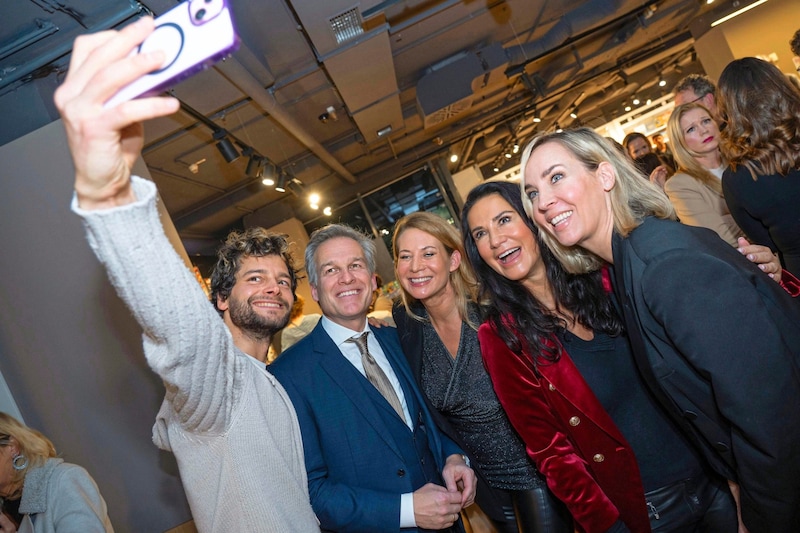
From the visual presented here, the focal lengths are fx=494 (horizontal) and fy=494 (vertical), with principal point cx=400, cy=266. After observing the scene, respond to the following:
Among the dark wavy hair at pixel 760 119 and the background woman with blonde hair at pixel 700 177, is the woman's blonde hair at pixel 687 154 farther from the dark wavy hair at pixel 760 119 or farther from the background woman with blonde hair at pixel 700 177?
the dark wavy hair at pixel 760 119

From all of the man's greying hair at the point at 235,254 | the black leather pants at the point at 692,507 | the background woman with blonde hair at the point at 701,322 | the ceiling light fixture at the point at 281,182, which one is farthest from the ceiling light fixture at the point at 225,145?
the black leather pants at the point at 692,507

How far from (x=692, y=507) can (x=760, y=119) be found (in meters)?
1.59

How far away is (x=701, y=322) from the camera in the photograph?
116 centimetres

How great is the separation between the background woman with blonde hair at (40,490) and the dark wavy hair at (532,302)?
Result: 6.66 ft

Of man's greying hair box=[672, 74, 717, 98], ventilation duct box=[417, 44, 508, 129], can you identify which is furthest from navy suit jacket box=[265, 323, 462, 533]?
ventilation duct box=[417, 44, 508, 129]

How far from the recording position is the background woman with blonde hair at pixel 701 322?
116cm

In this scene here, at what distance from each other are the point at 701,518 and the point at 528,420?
65 centimetres

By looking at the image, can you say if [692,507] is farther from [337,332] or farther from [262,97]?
[262,97]

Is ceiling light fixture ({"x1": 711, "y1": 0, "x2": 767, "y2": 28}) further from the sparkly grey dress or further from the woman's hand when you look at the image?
the sparkly grey dress

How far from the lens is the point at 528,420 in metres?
1.86

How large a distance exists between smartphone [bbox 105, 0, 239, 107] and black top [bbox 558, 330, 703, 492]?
155cm

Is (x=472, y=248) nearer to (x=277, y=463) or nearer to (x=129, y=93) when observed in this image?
(x=277, y=463)

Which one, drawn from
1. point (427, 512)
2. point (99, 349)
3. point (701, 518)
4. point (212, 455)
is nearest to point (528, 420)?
point (427, 512)

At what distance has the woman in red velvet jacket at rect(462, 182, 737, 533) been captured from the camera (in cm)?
169
